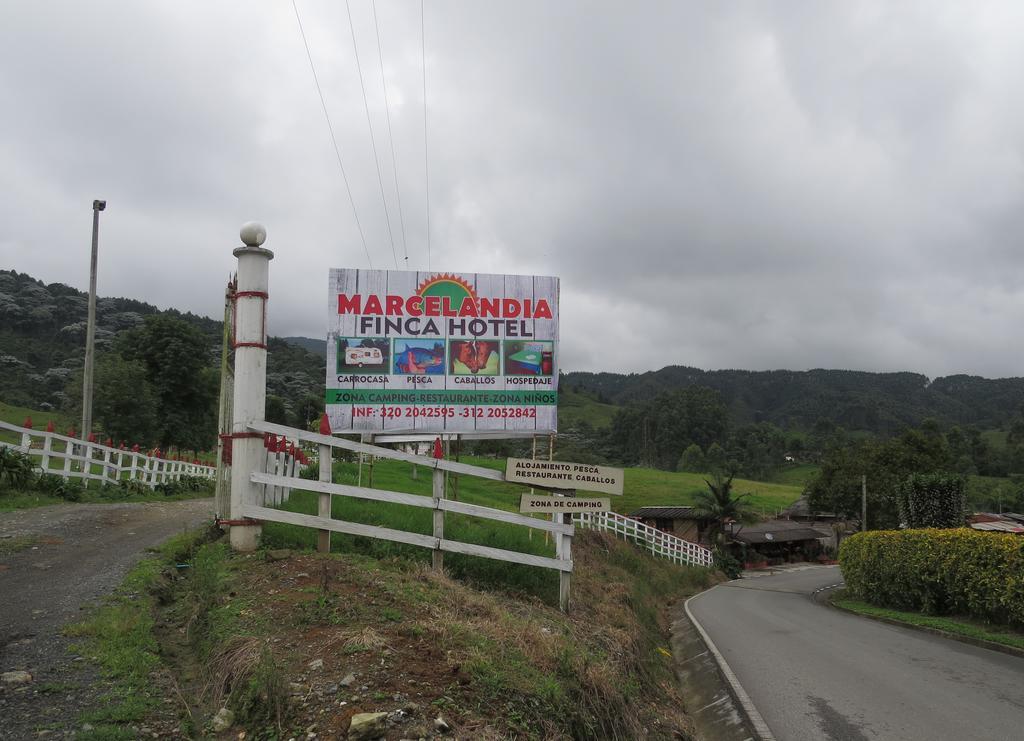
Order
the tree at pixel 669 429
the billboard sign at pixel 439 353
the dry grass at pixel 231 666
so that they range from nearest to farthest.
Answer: the dry grass at pixel 231 666
the billboard sign at pixel 439 353
the tree at pixel 669 429

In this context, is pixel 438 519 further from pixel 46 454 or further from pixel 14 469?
pixel 46 454

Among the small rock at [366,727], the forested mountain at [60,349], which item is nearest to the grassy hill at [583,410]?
the forested mountain at [60,349]

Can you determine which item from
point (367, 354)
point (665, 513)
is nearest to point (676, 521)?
point (665, 513)

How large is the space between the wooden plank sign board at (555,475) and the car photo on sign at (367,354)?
2.49 meters

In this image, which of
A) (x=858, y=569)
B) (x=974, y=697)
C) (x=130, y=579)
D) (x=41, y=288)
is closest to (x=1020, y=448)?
(x=858, y=569)

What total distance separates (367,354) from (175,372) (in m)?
37.3

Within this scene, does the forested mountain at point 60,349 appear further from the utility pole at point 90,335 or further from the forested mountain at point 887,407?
the forested mountain at point 887,407

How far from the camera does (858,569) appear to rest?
21125mm

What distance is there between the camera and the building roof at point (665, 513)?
47844 millimetres

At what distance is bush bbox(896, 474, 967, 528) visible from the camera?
78.2ft

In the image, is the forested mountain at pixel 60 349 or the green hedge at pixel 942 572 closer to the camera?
the green hedge at pixel 942 572

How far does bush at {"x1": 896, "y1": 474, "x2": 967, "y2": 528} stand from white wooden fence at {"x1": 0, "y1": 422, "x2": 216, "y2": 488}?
23.7 metres

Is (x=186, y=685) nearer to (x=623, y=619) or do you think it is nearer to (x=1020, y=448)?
(x=623, y=619)

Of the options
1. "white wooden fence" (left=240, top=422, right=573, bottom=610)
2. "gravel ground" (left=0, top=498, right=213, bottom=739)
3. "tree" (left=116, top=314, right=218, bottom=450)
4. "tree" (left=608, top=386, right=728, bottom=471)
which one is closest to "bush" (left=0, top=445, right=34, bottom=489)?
"gravel ground" (left=0, top=498, right=213, bottom=739)
